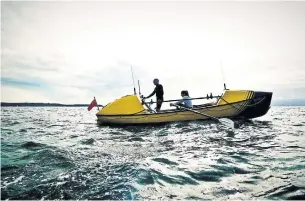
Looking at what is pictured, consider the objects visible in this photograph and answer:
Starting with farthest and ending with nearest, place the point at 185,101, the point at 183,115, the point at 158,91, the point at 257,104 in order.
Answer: the point at 158,91 < the point at 185,101 < the point at 257,104 < the point at 183,115

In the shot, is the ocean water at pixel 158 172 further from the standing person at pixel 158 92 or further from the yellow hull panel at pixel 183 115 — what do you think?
the standing person at pixel 158 92

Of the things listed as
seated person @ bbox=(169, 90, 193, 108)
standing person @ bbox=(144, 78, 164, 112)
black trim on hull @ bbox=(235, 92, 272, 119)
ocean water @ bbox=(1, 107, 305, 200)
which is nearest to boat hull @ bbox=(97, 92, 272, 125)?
black trim on hull @ bbox=(235, 92, 272, 119)

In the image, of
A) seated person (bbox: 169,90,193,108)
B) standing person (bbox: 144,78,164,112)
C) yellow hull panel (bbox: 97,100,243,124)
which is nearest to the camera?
yellow hull panel (bbox: 97,100,243,124)

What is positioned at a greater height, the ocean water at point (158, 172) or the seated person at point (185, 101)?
the seated person at point (185, 101)

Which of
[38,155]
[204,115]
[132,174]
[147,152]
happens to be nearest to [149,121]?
[204,115]

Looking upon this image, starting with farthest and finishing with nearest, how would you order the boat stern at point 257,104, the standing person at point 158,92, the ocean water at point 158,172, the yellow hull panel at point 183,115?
the standing person at point 158,92, the boat stern at point 257,104, the yellow hull panel at point 183,115, the ocean water at point 158,172

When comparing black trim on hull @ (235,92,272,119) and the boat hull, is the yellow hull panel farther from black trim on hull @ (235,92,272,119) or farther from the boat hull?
black trim on hull @ (235,92,272,119)

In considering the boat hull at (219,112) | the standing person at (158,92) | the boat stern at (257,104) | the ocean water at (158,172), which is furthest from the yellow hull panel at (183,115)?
the ocean water at (158,172)

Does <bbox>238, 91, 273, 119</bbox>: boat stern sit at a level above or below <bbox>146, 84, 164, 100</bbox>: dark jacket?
below

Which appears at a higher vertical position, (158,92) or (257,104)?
(158,92)

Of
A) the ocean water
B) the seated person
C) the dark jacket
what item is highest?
the dark jacket

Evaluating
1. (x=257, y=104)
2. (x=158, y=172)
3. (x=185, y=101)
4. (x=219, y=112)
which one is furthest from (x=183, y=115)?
(x=158, y=172)

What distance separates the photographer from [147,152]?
6.23 m

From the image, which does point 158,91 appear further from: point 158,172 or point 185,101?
point 158,172
